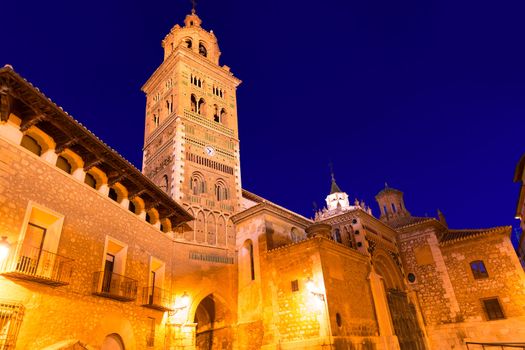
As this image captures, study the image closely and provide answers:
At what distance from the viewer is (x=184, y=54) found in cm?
2597

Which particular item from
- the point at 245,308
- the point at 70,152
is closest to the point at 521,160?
the point at 245,308

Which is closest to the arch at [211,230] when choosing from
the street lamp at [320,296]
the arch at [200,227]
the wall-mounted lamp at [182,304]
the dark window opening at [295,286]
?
the arch at [200,227]

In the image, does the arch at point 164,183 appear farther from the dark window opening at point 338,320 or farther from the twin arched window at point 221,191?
the dark window opening at point 338,320

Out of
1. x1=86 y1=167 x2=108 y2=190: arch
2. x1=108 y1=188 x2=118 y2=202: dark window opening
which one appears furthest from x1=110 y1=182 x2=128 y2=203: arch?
x1=86 y1=167 x2=108 y2=190: arch

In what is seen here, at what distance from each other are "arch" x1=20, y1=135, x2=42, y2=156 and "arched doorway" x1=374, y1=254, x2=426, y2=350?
18.1 metres

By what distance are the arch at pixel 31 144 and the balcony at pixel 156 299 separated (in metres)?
6.35

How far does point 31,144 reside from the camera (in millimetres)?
10844

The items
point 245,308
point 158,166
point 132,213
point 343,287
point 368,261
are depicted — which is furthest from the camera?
point 158,166

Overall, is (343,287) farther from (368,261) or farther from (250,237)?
(250,237)

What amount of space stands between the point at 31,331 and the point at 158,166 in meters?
14.7

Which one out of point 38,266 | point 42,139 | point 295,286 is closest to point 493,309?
point 295,286

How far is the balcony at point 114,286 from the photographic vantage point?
11.5 m

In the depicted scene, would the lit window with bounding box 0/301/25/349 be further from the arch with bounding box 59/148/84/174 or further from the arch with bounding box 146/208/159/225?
the arch with bounding box 146/208/159/225

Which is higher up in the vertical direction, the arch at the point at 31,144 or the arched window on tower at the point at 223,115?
the arched window on tower at the point at 223,115
